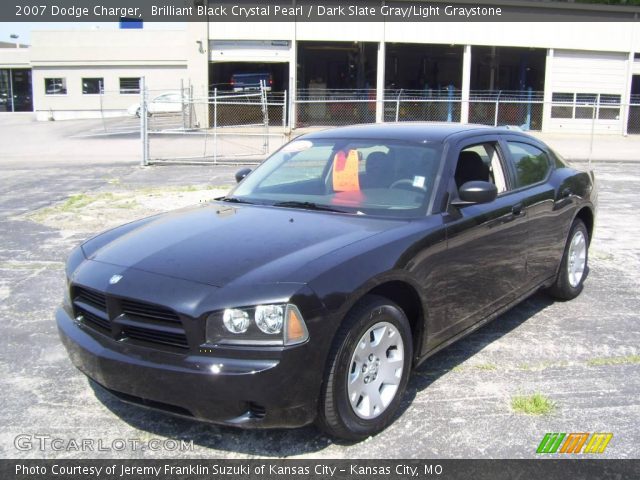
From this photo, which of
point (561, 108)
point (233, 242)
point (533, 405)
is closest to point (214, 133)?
point (233, 242)

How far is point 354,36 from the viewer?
28.1 m

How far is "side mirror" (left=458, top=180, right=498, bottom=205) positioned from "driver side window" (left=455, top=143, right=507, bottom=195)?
23cm

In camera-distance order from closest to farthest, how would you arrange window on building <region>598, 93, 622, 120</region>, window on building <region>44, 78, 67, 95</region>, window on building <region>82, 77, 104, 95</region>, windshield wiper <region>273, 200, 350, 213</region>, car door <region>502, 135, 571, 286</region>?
windshield wiper <region>273, 200, 350, 213</region> → car door <region>502, 135, 571, 286</region> → window on building <region>598, 93, 622, 120</region> → window on building <region>82, 77, 104, 95</region> → window on building <region>44, 78, 67, 95</region>

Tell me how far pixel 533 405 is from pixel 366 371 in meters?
1.14

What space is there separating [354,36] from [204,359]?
26.9 metres

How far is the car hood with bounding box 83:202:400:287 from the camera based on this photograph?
3.22m

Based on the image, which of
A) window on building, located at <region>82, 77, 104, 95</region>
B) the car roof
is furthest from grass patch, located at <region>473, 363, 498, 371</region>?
window on building, located at <region>82, 77, 104, 95</region>

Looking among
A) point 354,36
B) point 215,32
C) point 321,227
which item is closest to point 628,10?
point 354,36

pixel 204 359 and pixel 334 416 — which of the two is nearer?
pixel 204 359

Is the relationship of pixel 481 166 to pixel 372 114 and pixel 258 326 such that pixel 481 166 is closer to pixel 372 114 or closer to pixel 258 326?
pixel 258 326

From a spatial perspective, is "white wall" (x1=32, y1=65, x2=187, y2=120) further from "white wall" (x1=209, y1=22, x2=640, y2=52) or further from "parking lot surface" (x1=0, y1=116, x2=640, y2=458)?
"parking lot surface" (x1=0, y1=116, x2=640, y2=458)

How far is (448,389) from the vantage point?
4.06 meters

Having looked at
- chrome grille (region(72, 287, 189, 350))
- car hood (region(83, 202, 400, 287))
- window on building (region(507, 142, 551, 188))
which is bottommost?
chrome grille (region(72, 287, 189, 350))

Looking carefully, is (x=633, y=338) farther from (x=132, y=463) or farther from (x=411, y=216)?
(x=132, y=463)
